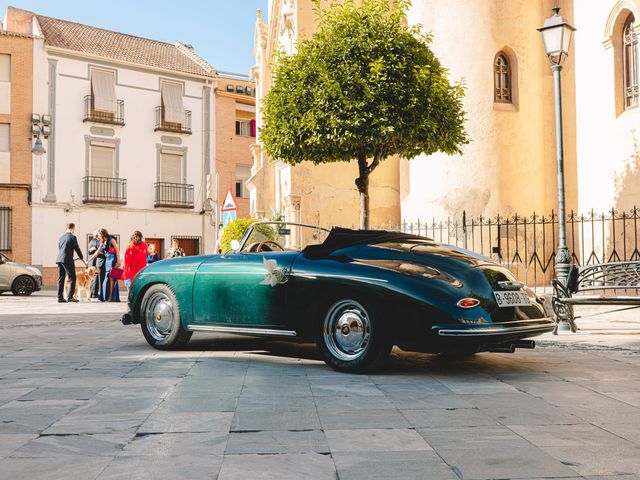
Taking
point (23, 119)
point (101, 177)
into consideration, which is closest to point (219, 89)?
point (101, 177)

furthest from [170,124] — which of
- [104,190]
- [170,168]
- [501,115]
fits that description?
[501,115]

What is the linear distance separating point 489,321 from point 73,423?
10.3ft

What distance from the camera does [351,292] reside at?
234 inches

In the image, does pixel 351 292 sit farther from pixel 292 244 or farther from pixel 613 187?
pixel 292 244

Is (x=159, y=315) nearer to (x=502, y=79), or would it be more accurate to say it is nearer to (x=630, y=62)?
(x=630, y=62)

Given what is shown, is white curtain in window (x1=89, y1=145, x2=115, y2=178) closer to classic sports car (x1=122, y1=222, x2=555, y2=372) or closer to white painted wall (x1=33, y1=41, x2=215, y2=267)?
white painted wall (x1=33, y1=41, x2=215, y2=267)

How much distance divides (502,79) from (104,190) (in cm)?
2376

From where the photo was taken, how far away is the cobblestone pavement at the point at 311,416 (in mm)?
3309

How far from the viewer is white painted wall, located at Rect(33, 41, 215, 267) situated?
3338 centimetres

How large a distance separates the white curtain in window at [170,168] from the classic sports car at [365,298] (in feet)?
103

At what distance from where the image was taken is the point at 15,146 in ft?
107

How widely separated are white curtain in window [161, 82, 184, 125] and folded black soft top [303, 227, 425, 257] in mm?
32714

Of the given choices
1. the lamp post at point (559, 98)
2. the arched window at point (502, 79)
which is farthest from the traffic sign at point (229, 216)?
the lamp post at point (559, 98)

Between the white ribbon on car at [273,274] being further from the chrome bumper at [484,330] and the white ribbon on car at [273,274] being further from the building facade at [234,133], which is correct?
the building facade at [234,133]
